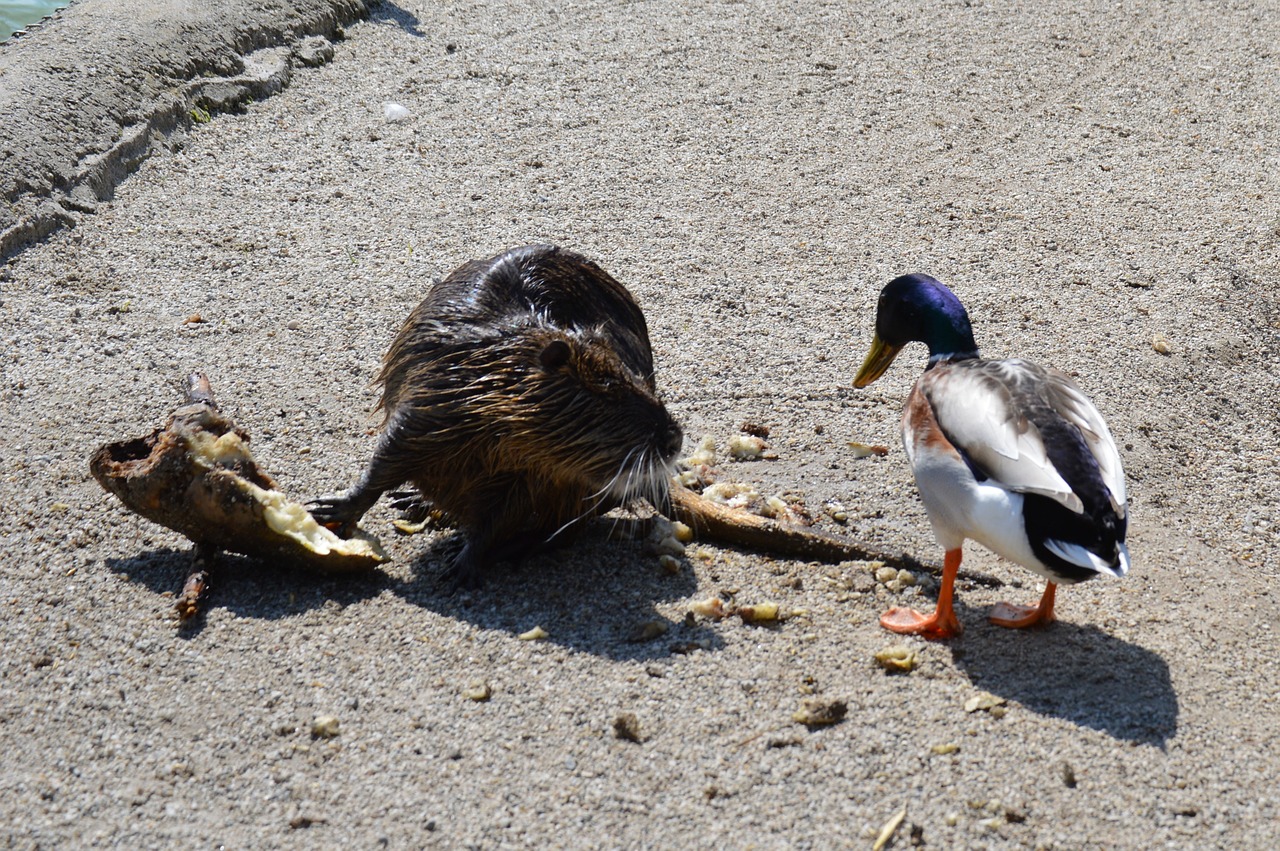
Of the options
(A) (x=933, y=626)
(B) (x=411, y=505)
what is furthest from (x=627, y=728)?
(B) (x=411, y=505)

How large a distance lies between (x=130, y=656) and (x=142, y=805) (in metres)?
0.70

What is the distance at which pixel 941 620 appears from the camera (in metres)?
4.20

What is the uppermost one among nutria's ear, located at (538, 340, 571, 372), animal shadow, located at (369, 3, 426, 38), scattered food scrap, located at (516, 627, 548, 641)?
nutria's ear, located at (538, 340, 571, 372)

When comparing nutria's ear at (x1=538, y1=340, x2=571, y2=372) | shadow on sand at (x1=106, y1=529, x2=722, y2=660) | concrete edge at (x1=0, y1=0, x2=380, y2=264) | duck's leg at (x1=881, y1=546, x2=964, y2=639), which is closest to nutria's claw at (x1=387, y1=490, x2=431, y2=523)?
shadow on sand at (x1=106, y1=529, x2=722, y2=660)

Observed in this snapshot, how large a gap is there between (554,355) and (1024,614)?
1.86 meters

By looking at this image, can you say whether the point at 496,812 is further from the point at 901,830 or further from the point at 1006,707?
the point at 1006,707

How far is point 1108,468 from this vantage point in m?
3.98

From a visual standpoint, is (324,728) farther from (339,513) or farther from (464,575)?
(339,513)

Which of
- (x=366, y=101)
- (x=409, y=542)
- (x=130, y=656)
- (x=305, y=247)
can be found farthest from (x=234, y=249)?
(x=130, y=656)

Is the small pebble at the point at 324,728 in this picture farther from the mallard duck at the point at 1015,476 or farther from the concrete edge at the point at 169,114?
the concrete edge at the point at 169,114

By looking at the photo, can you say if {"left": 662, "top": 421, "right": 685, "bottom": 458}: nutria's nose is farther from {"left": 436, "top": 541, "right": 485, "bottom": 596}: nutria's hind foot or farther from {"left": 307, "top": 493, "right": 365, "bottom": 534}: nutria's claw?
{"left": 307, "top": 493, "right": 365, "bottom": 534}: nutria's claw

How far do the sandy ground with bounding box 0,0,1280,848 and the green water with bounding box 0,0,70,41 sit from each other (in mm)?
3675

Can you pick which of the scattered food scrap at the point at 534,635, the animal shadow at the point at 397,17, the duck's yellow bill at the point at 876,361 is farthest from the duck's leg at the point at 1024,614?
the animal shadow at the point at 397,17

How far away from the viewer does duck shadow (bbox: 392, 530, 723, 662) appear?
410 centimetres
